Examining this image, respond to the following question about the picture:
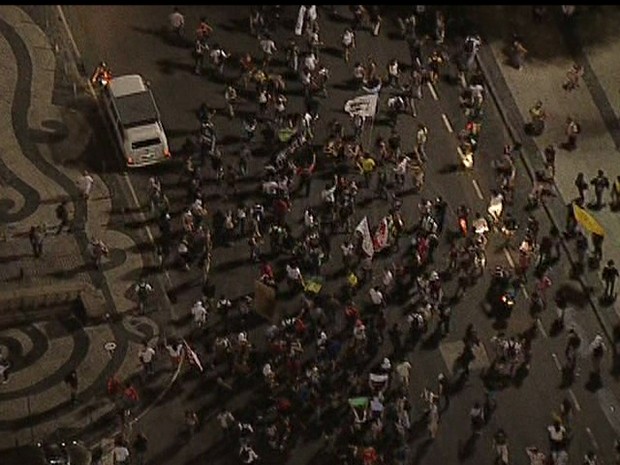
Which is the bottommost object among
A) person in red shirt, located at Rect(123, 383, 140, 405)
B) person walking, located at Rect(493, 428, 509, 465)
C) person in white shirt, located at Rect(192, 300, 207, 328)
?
person walking, located at Rect(493, 428, 509, 465)

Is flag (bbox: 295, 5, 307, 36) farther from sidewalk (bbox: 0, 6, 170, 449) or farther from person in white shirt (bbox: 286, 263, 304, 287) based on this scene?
person in white shirt (bbox: 286, 263, 304, 287)

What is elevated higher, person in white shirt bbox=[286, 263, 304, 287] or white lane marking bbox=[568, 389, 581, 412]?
person in white shirt bbox=[286, 263, 304, 287]

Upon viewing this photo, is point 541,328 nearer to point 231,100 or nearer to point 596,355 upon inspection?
point 596,355

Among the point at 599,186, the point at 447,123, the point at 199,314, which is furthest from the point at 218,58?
the point at 599,186

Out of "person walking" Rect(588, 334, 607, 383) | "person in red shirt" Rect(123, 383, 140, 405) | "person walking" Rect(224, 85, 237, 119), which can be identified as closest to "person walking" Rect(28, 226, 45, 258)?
"person in red shirt" Rect(123, 383, 140, 405)

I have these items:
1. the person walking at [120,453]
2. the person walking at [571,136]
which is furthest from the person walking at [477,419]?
the person walking at [571,136]

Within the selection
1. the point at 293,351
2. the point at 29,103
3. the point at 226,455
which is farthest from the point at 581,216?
the point at 29,103
